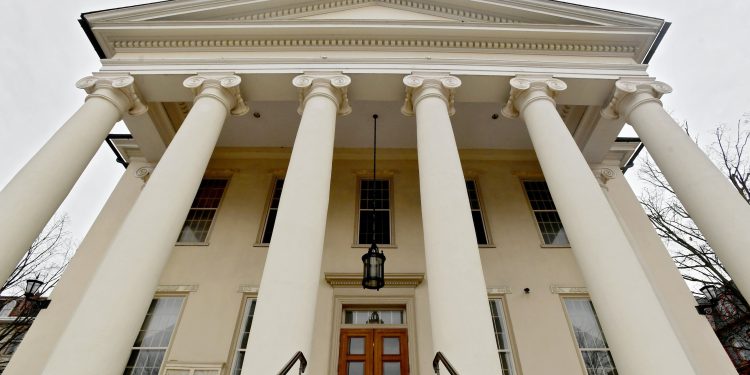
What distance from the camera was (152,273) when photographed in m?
6.23

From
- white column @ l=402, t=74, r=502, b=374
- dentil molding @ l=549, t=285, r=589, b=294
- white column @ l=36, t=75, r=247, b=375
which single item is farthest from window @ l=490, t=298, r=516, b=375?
white column @ l=36, t=75, r=247, b=375

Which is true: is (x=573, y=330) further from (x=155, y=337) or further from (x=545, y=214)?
(x=155, y=337)

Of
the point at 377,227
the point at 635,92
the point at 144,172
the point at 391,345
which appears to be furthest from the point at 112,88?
the point at 635,92

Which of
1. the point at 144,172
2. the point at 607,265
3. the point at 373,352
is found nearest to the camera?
the point at 607,265

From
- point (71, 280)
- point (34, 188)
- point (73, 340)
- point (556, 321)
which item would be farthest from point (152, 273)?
point (556, 321)

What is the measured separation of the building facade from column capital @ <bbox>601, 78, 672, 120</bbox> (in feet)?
0.17

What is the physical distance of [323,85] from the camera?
8.98 m

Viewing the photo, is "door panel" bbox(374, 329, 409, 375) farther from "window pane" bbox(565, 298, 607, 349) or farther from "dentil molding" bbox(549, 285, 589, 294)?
"window pane" bbox(565, 298, 607, 349)

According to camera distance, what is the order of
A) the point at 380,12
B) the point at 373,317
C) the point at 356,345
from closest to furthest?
the point at 356,345 → the point at 373,317 → the point at 380,12

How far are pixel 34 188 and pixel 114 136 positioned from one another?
268 inches

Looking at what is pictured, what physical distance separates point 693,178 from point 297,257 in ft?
23.9

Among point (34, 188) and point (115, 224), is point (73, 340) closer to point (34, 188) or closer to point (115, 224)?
point (34, 188)

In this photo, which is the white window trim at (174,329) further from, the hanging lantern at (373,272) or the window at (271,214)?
Answer: the hanging lantern at (373,272)

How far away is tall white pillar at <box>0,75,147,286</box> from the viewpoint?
256 inches
